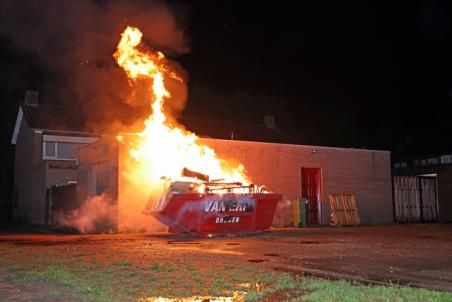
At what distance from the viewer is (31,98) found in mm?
33312

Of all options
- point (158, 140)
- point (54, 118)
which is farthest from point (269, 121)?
point (158, 140)

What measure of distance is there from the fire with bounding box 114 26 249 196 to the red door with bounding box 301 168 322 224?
5155 millimetres

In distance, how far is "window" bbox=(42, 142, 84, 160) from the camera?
2981 cm

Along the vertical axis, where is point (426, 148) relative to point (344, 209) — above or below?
above

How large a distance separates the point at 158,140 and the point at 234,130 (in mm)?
17916

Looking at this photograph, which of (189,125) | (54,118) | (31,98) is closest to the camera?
(54,118)

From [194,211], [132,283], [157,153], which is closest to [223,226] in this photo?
[194,211]

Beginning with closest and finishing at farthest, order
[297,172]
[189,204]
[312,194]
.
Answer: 1. [189,204]
2. [297,172]
3. [312,194]

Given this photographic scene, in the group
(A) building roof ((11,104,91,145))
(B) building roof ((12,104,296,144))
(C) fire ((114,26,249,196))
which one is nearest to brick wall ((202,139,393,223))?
(C) fire ((114,26,249,196))

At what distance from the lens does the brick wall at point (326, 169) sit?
2553 cm

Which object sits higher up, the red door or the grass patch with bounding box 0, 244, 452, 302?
the red door

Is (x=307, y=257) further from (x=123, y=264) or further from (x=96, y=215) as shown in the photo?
(x=96, y=215)

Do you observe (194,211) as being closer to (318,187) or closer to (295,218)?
(295,218)

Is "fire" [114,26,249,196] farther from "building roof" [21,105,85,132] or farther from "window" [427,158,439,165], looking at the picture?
"window" [427,158,439,165]
